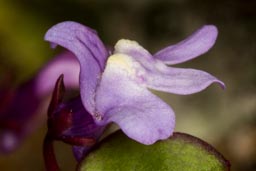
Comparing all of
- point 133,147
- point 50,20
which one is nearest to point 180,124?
point 50,20

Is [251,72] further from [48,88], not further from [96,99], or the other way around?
[96,99]

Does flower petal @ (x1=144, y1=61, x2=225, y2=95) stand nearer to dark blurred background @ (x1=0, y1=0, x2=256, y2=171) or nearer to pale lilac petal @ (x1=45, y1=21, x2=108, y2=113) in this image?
pale lilac petal @ (x1=45, y1=21, x2=108, y2=113)

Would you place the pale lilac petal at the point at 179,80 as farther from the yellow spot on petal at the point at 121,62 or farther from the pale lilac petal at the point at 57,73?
the pale lilac petal at the point at 57,73

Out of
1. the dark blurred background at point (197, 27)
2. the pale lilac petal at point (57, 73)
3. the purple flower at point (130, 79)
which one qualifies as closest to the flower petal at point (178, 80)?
the purple flower at point (130, 79)

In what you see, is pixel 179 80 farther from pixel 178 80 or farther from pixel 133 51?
pixel 133 51

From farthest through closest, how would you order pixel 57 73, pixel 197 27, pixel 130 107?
pixel 197 27
pixel 57 73
pixel 130 107

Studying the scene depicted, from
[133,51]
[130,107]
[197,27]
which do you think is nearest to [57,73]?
[133,51]
